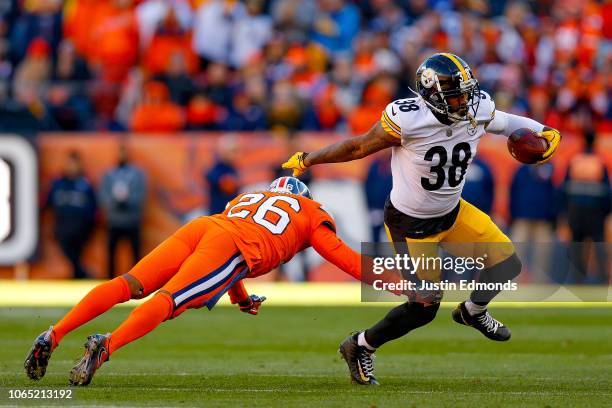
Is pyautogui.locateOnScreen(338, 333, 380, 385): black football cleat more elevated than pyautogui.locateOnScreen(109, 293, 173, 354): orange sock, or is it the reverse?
pyautogui.locateOnScreen(109, 293, 173, 354): orange sock

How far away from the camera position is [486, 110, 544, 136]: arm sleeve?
812cm

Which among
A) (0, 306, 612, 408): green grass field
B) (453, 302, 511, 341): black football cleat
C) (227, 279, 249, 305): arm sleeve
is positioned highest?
(227, 279, 249, 305): arm sleeve

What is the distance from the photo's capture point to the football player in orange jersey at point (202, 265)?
7246 millimetres

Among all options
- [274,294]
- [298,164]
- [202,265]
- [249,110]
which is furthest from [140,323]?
[249,110]

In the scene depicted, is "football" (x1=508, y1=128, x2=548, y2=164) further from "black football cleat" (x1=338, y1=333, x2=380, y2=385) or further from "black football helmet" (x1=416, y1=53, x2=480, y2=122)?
"black football cleat" (x1=338, y1=333, x2=380, y2=385)

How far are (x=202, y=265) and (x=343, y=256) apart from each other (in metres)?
0.88

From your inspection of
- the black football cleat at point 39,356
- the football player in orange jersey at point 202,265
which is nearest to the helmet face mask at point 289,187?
the football player in orange jersey at point 202,265

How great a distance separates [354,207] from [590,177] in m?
2.89

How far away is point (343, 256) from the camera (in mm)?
7777

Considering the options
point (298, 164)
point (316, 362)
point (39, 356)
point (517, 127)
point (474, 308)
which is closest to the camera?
point (39, 356)

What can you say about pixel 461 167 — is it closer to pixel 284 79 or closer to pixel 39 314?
pixel 39 314

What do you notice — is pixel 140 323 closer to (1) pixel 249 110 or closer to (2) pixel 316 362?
(2) pixel 316 362

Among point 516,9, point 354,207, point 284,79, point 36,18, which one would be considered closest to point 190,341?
point 354,207

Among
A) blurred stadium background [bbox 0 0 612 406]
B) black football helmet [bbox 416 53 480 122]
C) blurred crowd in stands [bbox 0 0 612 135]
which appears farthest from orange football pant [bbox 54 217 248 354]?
blurred crowd in stands [bbox 0 0 612 135]
